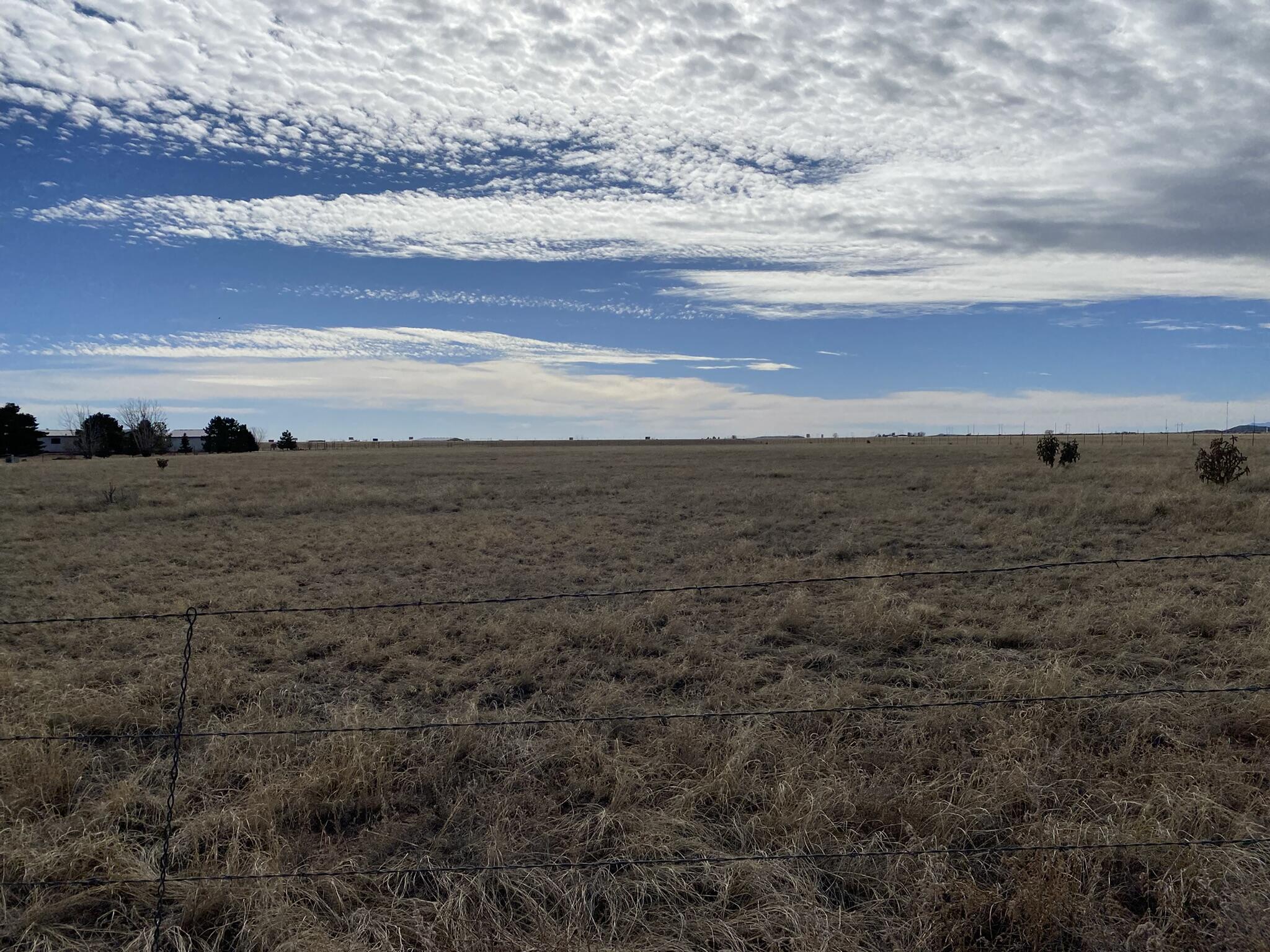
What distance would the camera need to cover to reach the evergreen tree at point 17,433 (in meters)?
88.1

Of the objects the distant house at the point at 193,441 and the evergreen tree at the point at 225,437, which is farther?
the distant house at the point at 193,441

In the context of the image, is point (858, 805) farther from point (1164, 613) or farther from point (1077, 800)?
point (1164, 613)

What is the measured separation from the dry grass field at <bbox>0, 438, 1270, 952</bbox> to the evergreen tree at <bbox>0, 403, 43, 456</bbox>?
94.8m

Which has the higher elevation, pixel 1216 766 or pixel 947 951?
pixel 1216 766

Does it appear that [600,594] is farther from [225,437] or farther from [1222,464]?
[225,437]

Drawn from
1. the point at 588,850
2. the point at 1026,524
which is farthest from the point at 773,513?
the point at 588,850

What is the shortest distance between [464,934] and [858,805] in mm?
2319

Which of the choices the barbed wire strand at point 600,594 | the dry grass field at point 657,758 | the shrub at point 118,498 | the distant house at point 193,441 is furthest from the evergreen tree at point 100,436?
the barbed wire strand at point 600,594

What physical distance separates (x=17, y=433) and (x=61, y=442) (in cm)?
3016

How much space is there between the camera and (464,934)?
367 cm

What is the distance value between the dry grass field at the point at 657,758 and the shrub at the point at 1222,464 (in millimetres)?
7795

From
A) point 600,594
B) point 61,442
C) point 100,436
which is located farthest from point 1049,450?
point 61,442

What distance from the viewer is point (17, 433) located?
295 feet

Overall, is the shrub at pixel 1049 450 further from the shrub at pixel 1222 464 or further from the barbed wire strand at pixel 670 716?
the barbed wire strand at pixel 670 716
